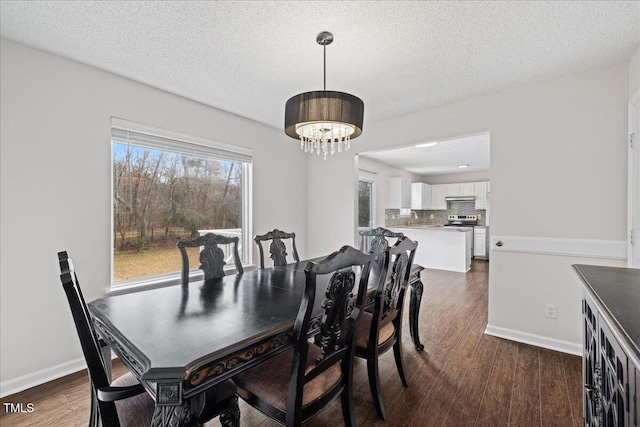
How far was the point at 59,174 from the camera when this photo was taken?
2248mm

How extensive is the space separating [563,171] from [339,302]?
261 centimetres

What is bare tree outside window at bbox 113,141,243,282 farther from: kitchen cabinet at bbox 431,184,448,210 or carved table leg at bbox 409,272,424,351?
kitchen cabinet at bbox 431,184,448,210

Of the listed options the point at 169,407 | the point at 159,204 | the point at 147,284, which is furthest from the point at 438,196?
the point at 169,407

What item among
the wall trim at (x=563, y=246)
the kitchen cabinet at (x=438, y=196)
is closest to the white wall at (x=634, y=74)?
the wall trim at (x=563, y=246)

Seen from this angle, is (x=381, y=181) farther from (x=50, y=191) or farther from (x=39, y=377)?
(x=39, y=377)

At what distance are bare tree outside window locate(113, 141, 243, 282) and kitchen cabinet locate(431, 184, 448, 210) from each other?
6.68m

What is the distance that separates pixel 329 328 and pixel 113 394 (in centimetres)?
85

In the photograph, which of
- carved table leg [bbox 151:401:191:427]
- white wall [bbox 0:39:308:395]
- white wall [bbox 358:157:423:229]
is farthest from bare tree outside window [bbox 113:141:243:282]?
white wall [bbox 358:157:423:229]

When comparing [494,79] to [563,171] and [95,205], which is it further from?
[95,205]

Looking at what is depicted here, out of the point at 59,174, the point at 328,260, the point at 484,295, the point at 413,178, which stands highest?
the point at 413,178

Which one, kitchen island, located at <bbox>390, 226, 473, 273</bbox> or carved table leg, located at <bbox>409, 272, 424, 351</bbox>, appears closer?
carved table leg, located at <bbox>409, 272, 424, 351</bbox>

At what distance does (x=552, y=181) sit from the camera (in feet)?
8.76

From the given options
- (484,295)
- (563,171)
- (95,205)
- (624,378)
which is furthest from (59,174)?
(484,295)

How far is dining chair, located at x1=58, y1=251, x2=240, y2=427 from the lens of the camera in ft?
3.36
